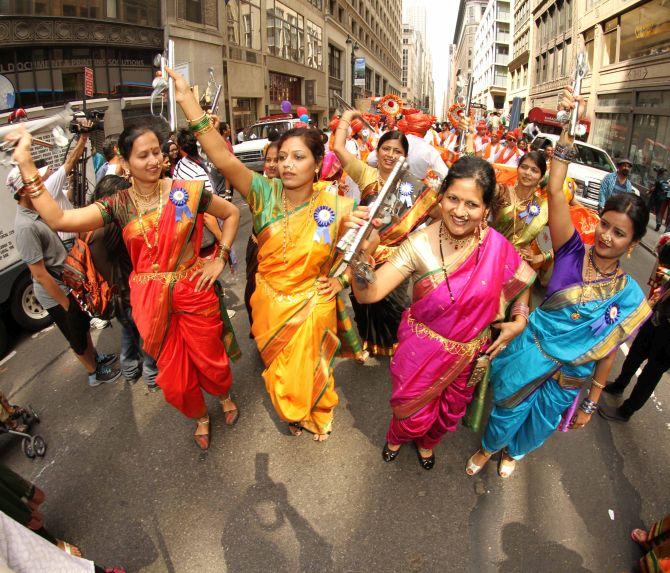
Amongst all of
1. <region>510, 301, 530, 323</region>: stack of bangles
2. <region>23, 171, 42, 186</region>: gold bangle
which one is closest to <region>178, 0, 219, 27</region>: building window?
<region>23, 171, 42, 186</region>: gold bangle

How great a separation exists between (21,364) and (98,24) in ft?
49.5

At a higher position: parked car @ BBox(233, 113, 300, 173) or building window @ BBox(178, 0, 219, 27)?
building window @ BBox(178, 0, 219, 27)

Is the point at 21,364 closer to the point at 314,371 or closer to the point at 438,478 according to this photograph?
the point at 314,371

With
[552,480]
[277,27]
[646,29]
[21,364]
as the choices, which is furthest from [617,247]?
[277,27]

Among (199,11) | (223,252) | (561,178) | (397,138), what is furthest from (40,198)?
(199,11)

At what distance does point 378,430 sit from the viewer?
9.89 ft

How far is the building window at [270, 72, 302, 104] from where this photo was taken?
25109mm

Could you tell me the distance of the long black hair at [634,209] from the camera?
1.99m

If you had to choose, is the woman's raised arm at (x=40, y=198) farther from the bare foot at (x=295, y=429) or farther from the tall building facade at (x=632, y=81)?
the tall building facade at (x=632, y=81)

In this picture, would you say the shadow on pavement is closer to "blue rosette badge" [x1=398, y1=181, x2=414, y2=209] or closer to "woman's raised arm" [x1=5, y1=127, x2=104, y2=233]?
"woman's raised arm" [x1=5, y1=127, x2=104, y2=233]

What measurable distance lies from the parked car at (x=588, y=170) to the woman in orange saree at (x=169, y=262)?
838cm

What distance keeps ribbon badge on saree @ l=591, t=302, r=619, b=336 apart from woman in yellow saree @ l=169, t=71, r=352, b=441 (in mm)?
1326

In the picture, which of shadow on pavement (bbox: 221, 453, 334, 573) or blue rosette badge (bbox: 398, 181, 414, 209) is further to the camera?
blue rosette badge (bbox: 398, 181, 414, 209)

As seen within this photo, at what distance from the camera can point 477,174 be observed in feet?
6.31
